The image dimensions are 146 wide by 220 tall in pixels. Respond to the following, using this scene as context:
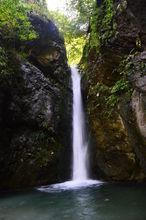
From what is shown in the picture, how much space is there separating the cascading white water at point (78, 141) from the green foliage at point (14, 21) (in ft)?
11.4

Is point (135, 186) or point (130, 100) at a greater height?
point (130, 100)

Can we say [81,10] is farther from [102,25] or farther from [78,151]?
[78,151]

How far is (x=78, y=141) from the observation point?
13977 millimetres

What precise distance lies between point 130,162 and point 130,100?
3.93 meters

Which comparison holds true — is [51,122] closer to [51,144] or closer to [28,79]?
[51,144]

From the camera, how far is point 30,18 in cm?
1510

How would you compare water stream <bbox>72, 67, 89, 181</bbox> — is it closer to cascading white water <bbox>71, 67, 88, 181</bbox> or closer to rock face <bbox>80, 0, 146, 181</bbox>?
cascading white water <bbox>71, 67, 88, 181</bbox>

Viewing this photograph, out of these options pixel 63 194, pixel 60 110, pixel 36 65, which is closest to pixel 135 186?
pixel 63 194

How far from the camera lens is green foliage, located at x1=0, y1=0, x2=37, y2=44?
11.3 meters

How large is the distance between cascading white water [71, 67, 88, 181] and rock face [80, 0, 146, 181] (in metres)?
0.46

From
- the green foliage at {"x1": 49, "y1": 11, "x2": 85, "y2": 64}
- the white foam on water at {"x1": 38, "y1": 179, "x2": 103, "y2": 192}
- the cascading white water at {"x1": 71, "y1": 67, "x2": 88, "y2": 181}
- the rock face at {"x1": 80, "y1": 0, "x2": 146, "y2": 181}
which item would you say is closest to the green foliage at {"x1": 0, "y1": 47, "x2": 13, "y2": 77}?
the rock face at {"x1": 80, "y1": 0, "x2": 146, "y2": 181}

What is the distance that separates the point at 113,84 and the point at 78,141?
3.21 metres

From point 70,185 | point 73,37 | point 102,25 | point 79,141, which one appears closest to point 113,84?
point 102,25

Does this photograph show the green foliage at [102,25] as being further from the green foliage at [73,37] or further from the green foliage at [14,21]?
the green foliage at [73,37]
